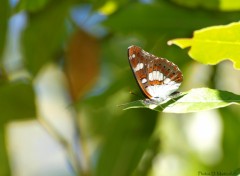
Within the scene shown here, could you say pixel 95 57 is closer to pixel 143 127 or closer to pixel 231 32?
pixel 143 127

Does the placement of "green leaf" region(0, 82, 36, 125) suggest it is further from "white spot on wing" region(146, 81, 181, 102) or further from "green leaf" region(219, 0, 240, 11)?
"green leaf" region(219, 0, 240, 11)

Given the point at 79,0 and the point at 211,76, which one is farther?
the point at 79,0

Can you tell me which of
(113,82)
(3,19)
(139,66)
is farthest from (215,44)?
(3,19)

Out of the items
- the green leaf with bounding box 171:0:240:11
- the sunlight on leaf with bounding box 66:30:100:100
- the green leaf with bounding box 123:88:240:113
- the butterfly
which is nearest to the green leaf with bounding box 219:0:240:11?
the green leaf with bounding box 171:0:240:11

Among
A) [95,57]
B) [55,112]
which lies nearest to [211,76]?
[95,57]

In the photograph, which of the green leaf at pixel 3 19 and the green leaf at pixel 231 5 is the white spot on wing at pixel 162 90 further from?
the green leaf at pixel 3 19

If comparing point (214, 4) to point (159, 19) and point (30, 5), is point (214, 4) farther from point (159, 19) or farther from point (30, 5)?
point (30, 5)
